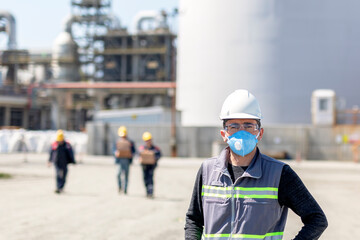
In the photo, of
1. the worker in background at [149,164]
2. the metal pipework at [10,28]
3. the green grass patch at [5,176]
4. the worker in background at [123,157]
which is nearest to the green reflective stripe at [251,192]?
the worker in background at [149,164]

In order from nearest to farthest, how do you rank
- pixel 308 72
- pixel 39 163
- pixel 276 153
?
pixel 39 163, pixel 276 153, pixel 308 72

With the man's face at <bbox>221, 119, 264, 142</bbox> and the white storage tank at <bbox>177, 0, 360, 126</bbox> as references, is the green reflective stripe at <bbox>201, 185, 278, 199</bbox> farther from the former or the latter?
the white storage tank at <bbox>177, 0, 360, 126</bbox>

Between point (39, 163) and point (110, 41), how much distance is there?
35468 millimetres

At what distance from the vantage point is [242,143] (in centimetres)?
251

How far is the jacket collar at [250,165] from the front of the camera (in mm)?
2473

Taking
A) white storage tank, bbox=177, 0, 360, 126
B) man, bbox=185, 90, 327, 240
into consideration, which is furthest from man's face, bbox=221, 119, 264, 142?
white storage tank, bbox=177, 0, 360, 126

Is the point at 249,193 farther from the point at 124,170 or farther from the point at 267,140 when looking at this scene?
the point at 267,140

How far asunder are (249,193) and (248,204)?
6 centimetres

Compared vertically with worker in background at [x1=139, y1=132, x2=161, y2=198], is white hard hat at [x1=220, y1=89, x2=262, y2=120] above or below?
above

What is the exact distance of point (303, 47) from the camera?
113 feet

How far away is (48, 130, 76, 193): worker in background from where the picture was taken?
1164 centimetres

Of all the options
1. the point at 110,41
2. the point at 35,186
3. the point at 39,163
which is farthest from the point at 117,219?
the point at 110,41

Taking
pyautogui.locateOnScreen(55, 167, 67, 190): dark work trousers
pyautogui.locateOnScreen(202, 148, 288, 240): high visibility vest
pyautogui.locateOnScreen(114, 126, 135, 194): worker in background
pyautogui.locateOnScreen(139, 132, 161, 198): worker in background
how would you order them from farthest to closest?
pyautogui.locateOnScreen(55, 167, 67, 190): dark work trousers, pyautogui.locateOnScreen(114, 126, 135, 194): worker in background, pyautogui.locateOnScreen(139, 132, 161, 198): worker in background, pyautogui.locateOnScreen(202, 148, 288, 240): high visibility vest

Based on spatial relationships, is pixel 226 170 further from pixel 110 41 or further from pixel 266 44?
pixel 110 41
